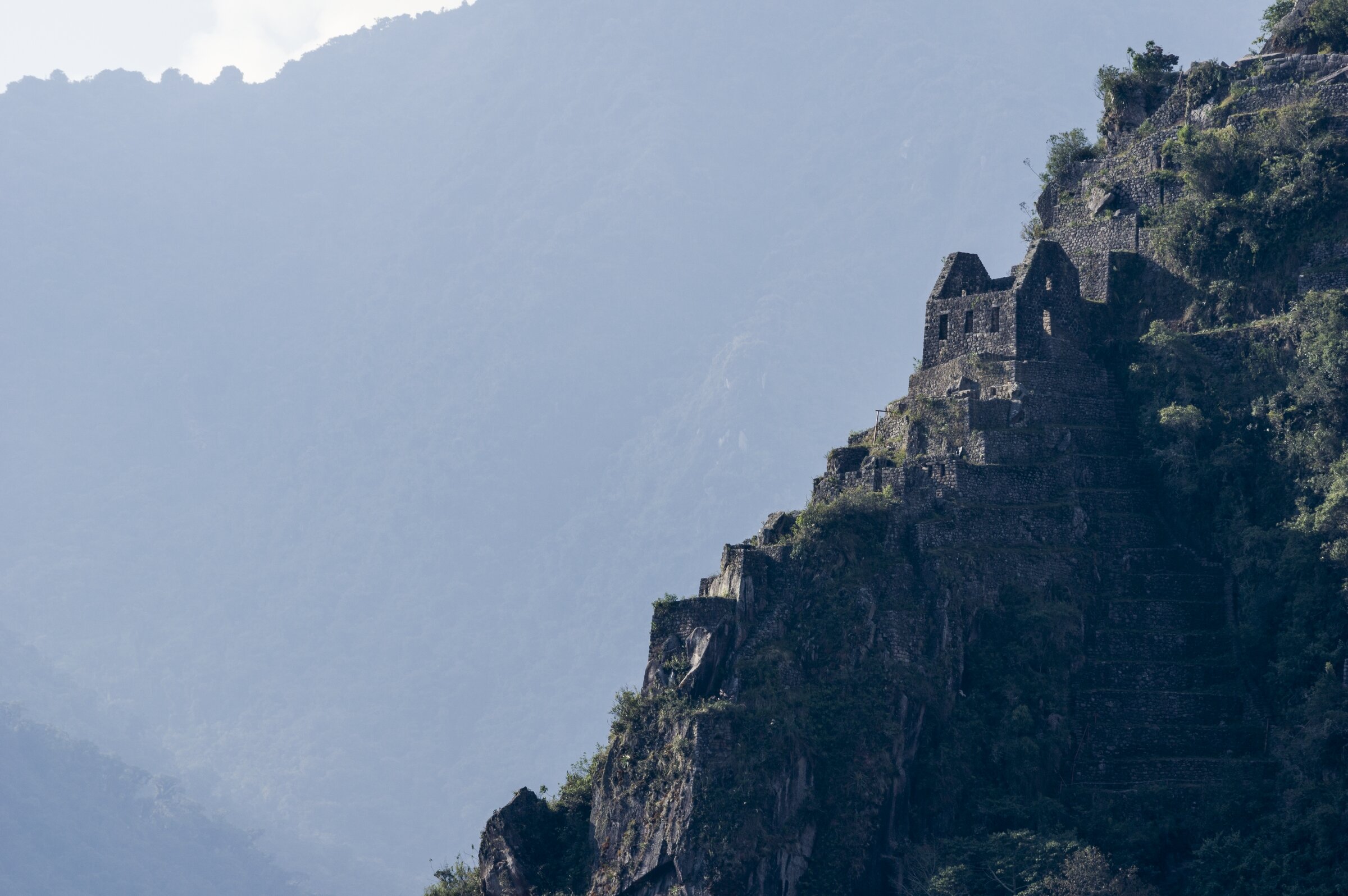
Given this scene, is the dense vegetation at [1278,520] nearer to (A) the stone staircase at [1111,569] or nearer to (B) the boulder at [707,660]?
(A) the stone staircase at [1111,569]

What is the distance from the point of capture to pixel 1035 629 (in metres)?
65.2

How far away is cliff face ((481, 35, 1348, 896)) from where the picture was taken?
62.2 m

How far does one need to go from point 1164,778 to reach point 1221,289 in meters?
18.2

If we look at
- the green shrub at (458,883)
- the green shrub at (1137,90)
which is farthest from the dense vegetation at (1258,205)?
the green shrub at (458,883)

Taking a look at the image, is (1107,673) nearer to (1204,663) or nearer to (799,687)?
(1204,663)

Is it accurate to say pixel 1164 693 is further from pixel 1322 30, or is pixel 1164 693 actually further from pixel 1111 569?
pixel 1322 30

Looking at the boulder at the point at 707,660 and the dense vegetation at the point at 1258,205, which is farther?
the dense vegetation at the point at 1258,205

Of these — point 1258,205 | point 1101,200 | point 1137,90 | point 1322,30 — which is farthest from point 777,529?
point 1322,30

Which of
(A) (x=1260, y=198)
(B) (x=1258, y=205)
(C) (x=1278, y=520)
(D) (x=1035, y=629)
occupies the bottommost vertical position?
(D) (x=1035, y=629)

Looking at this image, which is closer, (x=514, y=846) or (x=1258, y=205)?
(x=514, y=846)

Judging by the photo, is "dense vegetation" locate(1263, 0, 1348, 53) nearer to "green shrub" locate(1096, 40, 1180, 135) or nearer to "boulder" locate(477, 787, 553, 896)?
"green shrub" locate(1096, 40, 1180, 135)

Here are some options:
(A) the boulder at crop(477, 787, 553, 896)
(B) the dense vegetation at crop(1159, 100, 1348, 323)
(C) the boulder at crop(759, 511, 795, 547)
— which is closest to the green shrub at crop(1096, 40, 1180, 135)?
(B) the dense vegetation at crop(1159, 100, 1348, 323)

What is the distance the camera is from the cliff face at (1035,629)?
204 feet

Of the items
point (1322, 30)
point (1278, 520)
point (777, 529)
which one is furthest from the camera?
point (1322, 30)
